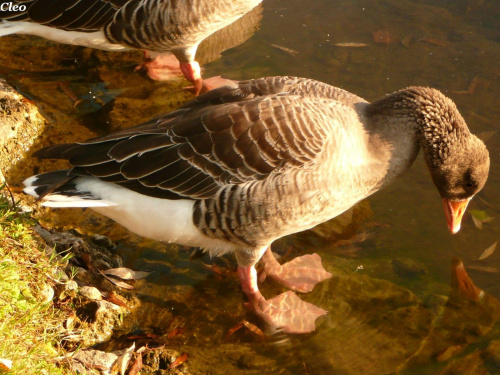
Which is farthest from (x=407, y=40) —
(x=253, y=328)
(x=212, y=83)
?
(x=253, y=328)

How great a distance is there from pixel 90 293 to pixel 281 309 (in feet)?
5.24

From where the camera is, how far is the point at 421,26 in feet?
27.7

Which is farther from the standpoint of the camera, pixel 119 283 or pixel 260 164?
pixel 119 283

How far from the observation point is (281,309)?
5.02m

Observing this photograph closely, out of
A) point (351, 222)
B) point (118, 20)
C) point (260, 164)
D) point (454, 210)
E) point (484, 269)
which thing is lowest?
point (484, 269)

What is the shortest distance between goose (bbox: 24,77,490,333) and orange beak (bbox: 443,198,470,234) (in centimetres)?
7

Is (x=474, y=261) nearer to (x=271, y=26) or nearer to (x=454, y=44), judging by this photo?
(x=454, y=44)

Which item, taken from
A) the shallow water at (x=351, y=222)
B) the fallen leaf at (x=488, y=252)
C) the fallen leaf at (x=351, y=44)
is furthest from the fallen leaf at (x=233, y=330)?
the fallen leaf at (x=351, y=44)

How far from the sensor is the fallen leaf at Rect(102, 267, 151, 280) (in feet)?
15.9

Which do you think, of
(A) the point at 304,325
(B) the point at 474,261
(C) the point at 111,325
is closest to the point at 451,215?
(B) the point at 474,261

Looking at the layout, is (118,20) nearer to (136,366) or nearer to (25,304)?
(25,304)

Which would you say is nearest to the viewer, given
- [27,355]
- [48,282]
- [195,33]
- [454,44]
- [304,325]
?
[27,355]

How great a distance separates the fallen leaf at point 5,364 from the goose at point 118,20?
14.8 ft

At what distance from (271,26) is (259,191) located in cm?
478
